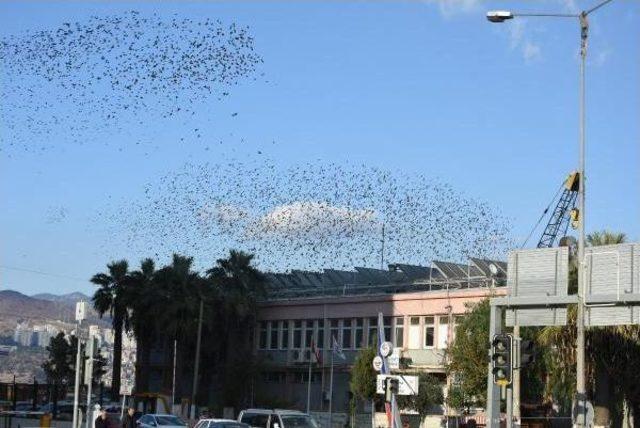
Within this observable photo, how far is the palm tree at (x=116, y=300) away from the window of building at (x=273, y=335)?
32.9 ft

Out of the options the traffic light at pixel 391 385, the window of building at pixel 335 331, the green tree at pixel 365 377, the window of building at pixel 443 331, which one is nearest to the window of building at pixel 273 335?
the window of building at pixel 335 331

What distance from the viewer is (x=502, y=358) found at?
2741 centimetres

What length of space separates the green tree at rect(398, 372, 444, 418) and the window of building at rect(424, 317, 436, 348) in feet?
20.2

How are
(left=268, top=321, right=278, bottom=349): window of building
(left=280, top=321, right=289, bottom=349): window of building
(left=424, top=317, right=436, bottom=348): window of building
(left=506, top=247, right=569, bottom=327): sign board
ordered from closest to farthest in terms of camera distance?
(left=506, top=247, right=569, bottom=327): sign board < (left=424, top=317, right=436, bottom=348): window of building < (left=280, top=321, right=289, bottom=349): window of building < (left=268, top=321, right=278, bottom=349): window of building

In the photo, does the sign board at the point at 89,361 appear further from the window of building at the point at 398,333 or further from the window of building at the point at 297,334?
the window of building at the point at 297,334

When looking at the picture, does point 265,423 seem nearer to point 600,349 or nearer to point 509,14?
A: point 600,349

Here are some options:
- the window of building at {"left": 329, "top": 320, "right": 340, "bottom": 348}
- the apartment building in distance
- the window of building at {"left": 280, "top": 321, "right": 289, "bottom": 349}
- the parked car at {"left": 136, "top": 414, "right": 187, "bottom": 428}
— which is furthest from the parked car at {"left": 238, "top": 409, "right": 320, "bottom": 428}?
the window of building at {"left": 280, "top": 321, "right": 289, "bottom": 349}

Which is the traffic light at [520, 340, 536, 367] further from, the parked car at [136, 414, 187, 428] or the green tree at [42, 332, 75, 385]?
the green tree at [42, 332, 75, 385]

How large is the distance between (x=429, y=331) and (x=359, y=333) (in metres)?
6.04

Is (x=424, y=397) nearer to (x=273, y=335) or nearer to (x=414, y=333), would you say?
(x=414, y=333)

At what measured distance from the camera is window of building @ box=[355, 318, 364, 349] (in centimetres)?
6967

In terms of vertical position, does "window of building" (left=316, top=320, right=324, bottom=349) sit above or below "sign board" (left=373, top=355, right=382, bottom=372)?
above

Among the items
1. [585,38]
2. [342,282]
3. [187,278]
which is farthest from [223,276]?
[585,38]

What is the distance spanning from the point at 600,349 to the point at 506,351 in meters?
17.1
